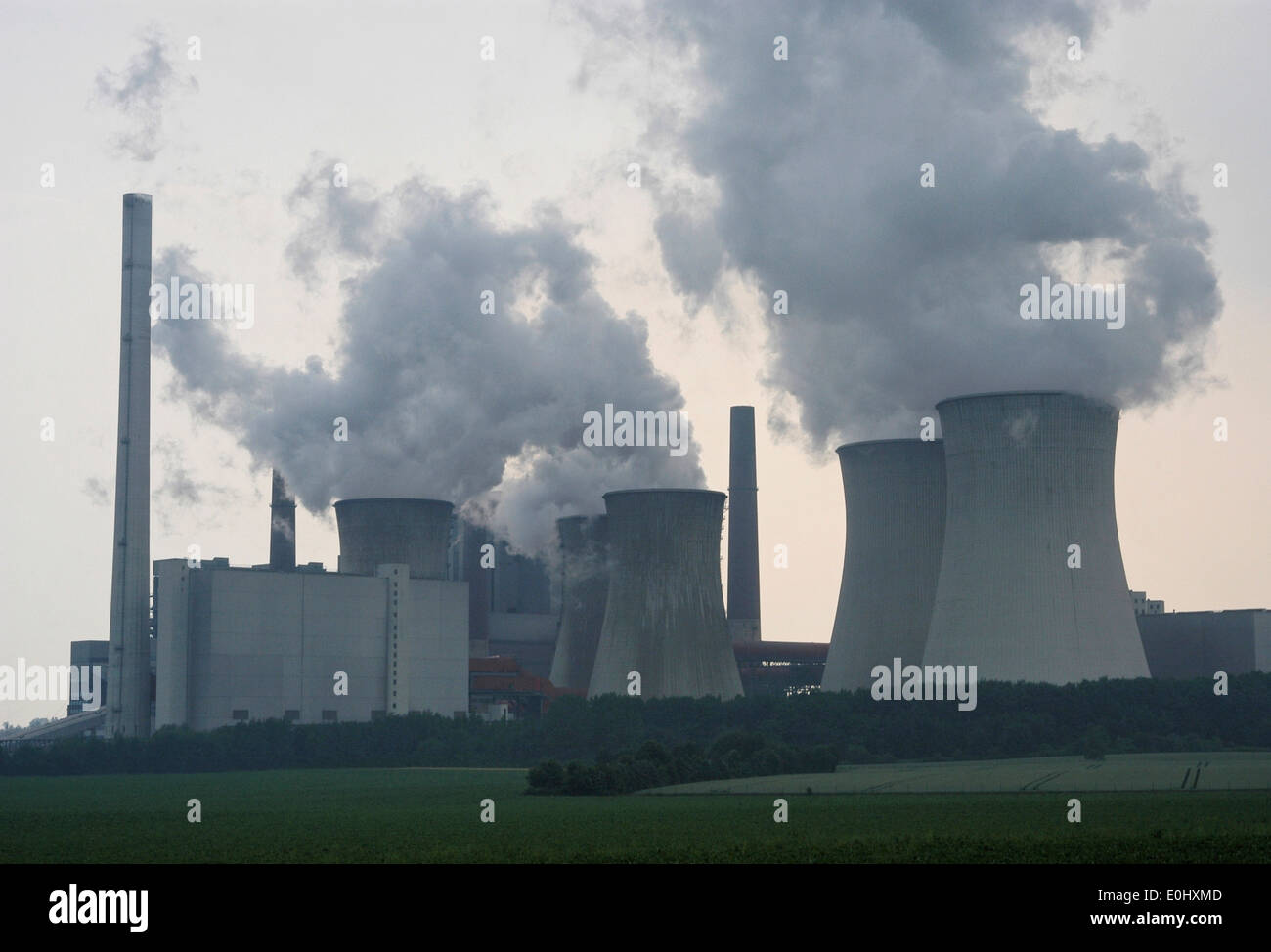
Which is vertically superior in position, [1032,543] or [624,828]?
[1032,543]

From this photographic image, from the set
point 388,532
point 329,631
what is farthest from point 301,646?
point 388,532

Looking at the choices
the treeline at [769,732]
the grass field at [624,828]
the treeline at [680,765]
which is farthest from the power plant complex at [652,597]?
the grass field at [624,828]

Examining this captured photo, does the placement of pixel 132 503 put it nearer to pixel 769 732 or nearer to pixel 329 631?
pixel 329 631

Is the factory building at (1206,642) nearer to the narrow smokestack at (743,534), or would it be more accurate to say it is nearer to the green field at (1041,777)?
the green field at (1041,777)

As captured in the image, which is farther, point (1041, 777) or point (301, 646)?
point (301, 646)

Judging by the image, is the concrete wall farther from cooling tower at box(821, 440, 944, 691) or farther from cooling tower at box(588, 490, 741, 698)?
cooling tower at box(821, 440, 944, 691)

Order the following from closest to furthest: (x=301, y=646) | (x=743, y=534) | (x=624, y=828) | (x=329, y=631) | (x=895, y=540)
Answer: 1. (x=624, y=828)
2. (x=895, y=540)
3. (x=301, y=646)
4. (x=329, y=631)
5. (x=743, y=534)
